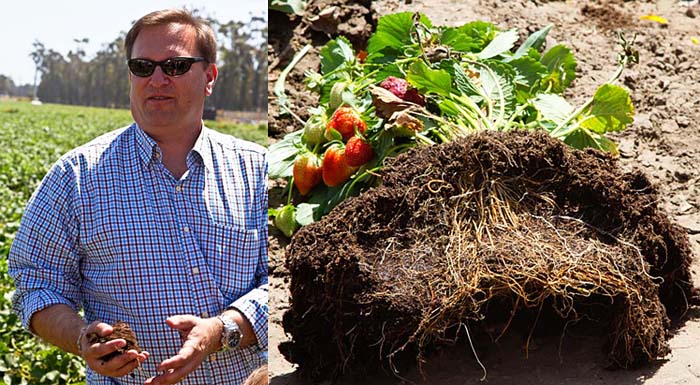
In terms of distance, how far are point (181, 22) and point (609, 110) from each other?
6.91 ft

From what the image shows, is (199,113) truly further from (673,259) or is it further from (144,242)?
(673,259)

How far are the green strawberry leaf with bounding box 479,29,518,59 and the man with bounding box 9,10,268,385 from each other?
199 centimetres

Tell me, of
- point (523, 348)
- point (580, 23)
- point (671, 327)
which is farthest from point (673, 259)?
point (580, 23)

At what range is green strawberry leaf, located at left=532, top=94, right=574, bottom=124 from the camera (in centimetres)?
353

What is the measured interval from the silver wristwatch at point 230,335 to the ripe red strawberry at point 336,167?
1.55 metres

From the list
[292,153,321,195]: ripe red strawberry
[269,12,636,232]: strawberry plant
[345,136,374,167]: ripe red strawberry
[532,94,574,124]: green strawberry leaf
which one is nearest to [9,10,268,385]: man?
[269,12,636,232]: strawberry plant

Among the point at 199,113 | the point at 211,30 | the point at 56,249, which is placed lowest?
the point at 56,249

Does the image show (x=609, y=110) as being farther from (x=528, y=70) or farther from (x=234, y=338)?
(x=234, y=338)

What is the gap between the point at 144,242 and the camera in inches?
77.9

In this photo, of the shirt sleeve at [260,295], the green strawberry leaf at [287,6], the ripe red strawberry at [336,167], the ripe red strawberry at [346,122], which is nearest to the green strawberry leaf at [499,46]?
the ripe red strawberry at [346,122]

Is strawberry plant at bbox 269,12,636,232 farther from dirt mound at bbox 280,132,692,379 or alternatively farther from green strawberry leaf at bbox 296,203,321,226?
dirt mound at bbox 280,132,692,379

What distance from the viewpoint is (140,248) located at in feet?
6.48

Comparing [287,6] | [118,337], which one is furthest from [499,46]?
[118,337]

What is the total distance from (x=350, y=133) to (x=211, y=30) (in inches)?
62.5
